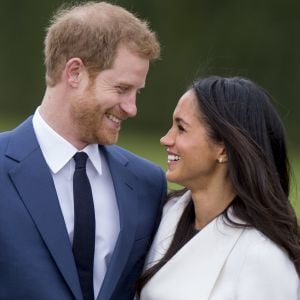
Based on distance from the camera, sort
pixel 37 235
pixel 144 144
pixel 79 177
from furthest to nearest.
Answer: pixel 144 144 < pixel 79 177 < pixel 37 235

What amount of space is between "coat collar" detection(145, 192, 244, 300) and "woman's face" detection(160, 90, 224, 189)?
0.16 m

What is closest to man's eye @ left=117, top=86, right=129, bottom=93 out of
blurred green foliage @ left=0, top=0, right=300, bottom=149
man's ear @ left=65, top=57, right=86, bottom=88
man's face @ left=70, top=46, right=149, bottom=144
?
man's face @ left=70, top=46, right=149, bottom=144

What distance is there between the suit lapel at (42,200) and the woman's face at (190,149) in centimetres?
44

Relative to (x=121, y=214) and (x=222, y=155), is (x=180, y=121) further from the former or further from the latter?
Answer: (x=121, y=214)

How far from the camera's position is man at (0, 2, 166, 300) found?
9.85ft

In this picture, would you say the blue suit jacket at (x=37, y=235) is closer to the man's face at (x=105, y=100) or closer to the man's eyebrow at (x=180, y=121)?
the man's face at (x=105, y=100)

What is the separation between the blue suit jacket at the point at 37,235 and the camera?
2.96 metres

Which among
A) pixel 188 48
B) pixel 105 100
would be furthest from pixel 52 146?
pixel 188 48

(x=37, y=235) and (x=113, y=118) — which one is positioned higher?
(x=113, y=118)

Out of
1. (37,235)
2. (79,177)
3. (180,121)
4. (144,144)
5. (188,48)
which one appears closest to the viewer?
(37,235)

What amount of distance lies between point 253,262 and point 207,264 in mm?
192

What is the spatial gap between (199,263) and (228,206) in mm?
219

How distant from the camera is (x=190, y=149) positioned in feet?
10.5

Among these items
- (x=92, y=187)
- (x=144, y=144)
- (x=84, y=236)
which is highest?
(x=92, y=187)
